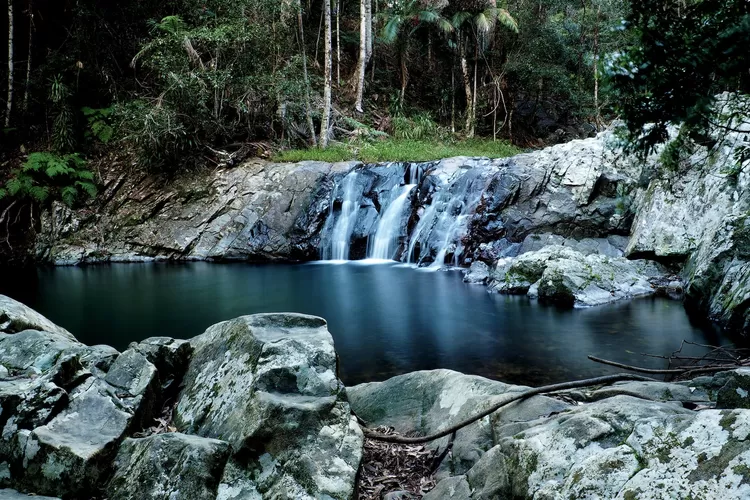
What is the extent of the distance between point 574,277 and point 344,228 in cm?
791

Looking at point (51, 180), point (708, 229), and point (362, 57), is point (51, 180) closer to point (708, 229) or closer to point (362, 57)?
point (362, 57)

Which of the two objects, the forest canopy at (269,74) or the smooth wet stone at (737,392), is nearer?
the smooth wet stone at (737,392)

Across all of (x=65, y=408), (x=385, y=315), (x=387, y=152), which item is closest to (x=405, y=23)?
(x=387, y=152)

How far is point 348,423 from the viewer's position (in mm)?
3111

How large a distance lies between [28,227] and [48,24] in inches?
405

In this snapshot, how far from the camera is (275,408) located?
2.96 m

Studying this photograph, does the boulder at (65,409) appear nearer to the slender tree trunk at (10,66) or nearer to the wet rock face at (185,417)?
the wet rock face at (185,417)

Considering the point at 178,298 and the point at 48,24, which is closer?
the point at 178,298

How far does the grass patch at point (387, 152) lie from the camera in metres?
18.8

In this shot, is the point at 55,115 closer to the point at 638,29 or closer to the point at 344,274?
the point at 344,274

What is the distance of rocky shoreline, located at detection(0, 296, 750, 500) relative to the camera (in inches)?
85.1

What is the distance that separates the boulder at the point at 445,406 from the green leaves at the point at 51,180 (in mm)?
16782

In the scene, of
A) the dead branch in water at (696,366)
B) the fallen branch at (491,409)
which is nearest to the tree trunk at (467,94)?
the dead branch in water at (696,366)

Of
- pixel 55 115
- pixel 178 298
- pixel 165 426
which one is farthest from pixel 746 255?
pixel 55 115
